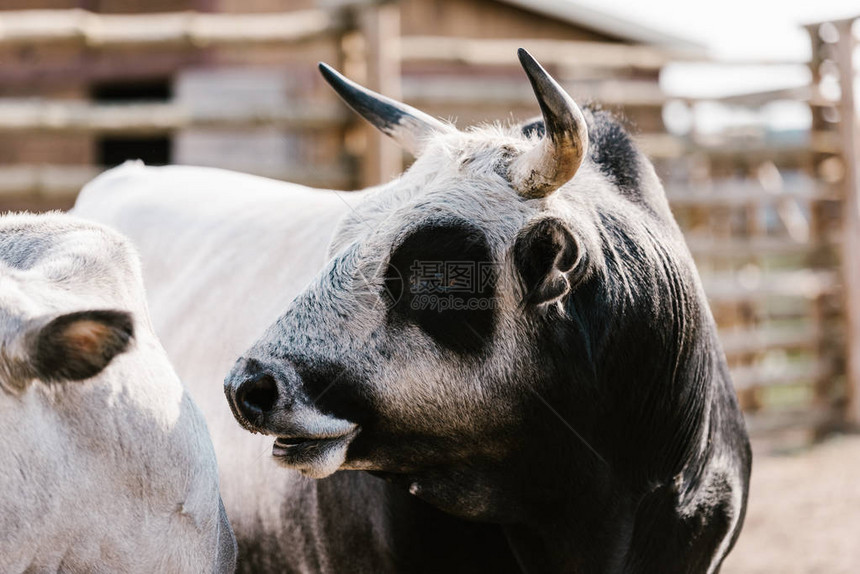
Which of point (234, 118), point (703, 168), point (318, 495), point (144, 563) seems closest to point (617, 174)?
point (318, 495)

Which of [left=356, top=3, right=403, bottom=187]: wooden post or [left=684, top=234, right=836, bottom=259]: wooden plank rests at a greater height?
[left=356, top=3, right=403, bottom=187]: wooden post

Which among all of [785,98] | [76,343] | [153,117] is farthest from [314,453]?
[785,98]

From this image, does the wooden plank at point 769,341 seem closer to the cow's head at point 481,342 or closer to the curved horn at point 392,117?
the curved horn at point 392,117

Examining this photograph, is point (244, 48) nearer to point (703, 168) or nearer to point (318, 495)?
point (318, 495)

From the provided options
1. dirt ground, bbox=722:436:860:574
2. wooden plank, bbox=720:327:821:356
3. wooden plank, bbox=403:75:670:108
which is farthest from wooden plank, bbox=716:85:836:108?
dirt ground, bbox=722:436:860:574

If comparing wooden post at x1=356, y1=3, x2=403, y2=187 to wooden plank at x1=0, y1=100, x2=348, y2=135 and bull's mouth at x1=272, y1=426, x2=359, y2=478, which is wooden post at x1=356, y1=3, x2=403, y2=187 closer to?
wooden plank at x1=0, y1=100, x2=348, y2=135

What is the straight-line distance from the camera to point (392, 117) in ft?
9.70

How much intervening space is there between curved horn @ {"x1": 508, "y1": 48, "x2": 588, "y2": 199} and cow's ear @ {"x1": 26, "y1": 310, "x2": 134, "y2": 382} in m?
1.02

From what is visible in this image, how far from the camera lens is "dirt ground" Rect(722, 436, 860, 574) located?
5.49 m

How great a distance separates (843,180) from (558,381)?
7.51 meters

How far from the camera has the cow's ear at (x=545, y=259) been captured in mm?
2359

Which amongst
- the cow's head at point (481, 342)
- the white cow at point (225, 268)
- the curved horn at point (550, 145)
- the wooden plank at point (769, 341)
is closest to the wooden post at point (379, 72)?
the white cow at point (225, 268)

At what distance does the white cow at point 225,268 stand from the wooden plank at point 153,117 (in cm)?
270

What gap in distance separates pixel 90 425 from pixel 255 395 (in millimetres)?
428
